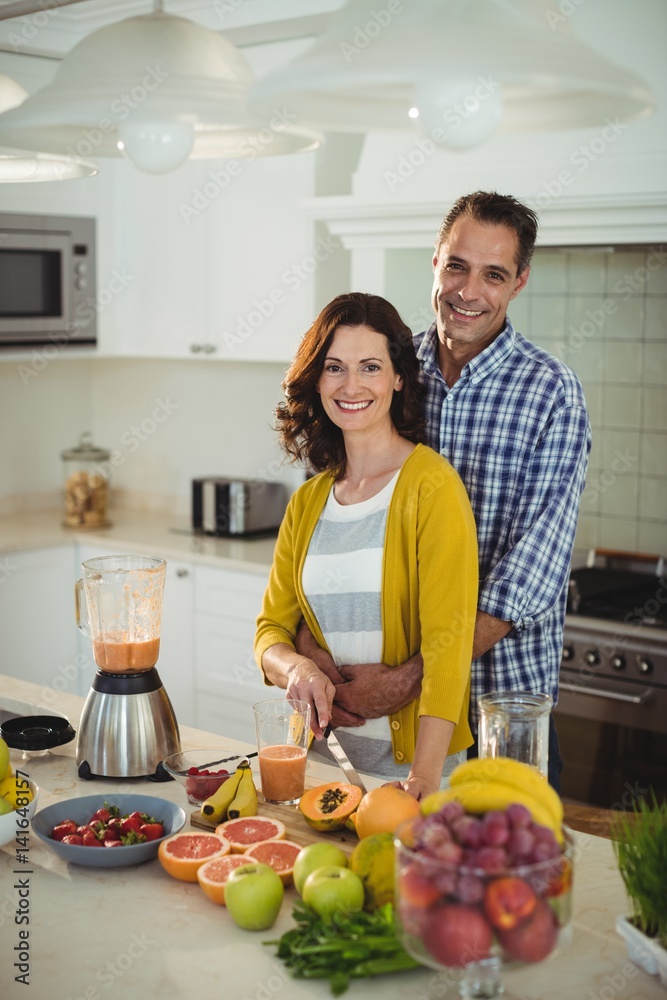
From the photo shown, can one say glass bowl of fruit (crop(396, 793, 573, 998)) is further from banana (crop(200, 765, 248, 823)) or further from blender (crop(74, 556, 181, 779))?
blender (crop(74, 556, 181, 779))

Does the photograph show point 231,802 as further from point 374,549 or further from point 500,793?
point 500,793

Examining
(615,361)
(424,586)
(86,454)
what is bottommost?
(424,586)

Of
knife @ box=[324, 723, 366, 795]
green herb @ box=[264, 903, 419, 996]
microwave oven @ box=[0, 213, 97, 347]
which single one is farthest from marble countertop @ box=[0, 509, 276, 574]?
green herb @ box=[264, 903, 419, 996]

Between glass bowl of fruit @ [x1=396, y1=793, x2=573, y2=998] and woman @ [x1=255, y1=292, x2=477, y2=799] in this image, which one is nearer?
glass bowl of fruit @ [x1=396, y1=793, x2=573, y2=998]

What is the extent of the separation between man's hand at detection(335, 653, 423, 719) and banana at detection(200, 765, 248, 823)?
0.33 meters

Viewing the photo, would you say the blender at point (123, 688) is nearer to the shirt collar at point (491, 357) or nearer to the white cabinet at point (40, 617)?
the shirt collar at point (491, 357)

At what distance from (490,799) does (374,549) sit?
2.78ft

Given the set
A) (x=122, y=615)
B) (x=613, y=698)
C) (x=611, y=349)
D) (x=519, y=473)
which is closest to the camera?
(x=122, y=615)

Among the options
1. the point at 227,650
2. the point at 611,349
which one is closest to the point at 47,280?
the point at 227,650

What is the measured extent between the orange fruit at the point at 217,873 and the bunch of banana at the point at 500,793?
371 millimetres

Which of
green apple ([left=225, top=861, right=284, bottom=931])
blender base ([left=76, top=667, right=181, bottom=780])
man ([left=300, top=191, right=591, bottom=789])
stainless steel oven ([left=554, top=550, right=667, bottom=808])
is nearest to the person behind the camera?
green apple ([left=225, top=861, right=284, bottom=931])

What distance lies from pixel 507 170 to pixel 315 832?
2.06 metres

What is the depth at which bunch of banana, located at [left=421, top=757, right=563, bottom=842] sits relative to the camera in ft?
3.89

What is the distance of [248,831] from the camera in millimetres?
1614
